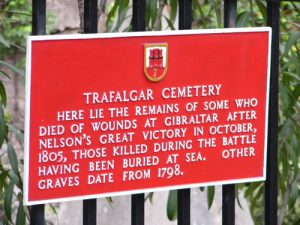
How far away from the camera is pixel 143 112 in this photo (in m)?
2.20

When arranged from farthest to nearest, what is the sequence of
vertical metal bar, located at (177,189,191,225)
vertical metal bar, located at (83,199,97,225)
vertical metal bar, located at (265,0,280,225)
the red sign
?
1. vertical metal bar, located at (265,0,280,225)
2. vertical metal bar, located at (177,189,191,225)
3. vertical metal bar, located at (83,199,97,225)
4. the red sign

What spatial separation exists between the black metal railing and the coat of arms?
0.07 meters

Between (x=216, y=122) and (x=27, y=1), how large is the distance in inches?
114

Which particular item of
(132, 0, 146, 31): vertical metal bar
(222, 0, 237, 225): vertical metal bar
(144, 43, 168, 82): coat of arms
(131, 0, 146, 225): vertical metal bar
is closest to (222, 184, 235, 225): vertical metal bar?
(222, 0, 237, 225): vertical metal bar

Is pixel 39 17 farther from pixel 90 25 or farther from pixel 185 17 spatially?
pixel 185 17

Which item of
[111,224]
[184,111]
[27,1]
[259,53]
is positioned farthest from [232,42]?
[27,1]

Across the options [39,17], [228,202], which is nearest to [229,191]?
[228,202]

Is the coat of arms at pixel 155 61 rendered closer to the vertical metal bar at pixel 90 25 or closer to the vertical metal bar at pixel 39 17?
the vertical metal bar at pixel 90 25

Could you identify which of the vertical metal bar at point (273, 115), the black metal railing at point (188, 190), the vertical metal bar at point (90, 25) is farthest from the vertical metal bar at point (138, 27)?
the vertical metal bar at point (273, 115)

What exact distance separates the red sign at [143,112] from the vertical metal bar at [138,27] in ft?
0.15

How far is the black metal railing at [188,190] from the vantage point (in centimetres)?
212

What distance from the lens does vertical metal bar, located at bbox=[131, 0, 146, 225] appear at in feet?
Result: 7.19

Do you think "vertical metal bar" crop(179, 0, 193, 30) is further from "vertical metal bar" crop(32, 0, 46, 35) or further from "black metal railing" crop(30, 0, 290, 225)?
"vertical metal bar" crop(32, 0, 46, 35)

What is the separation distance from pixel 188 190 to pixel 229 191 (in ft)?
0.51
